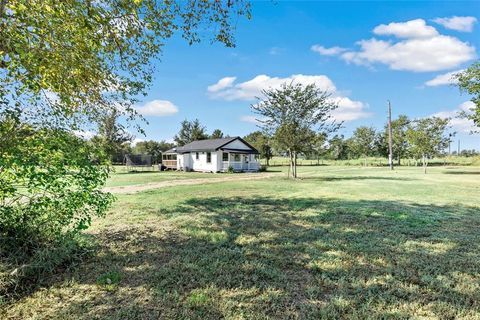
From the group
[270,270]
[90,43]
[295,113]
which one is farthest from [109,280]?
[295,113]

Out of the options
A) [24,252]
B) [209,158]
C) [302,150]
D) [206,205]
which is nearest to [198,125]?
[209,158]

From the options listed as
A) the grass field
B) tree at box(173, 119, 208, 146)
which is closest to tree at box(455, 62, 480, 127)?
the grass field

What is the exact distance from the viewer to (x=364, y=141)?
152ft

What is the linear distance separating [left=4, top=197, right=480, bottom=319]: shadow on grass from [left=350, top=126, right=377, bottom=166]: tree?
42.8 meters

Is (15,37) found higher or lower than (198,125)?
lower

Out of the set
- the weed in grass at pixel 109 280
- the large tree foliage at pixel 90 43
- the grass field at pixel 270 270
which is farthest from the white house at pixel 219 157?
the weed in grass at pixel 109 280

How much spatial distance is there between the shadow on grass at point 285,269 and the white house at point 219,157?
71.8 ft

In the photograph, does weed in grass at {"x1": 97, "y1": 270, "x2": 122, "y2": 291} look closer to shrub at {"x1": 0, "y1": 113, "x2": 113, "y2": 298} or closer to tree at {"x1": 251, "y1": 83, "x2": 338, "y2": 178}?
shrub at {"x1": 0, "y1": 113, "x2": 113, "y2": 298}

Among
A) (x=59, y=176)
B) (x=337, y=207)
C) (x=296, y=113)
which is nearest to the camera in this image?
(x=59, y=176)

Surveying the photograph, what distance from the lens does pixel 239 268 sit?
146 inches

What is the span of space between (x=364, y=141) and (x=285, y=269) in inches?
1877

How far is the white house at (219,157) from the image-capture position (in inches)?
1120

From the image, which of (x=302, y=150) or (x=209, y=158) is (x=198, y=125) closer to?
(x=209, y=158)

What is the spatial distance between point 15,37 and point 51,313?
9.99ft
